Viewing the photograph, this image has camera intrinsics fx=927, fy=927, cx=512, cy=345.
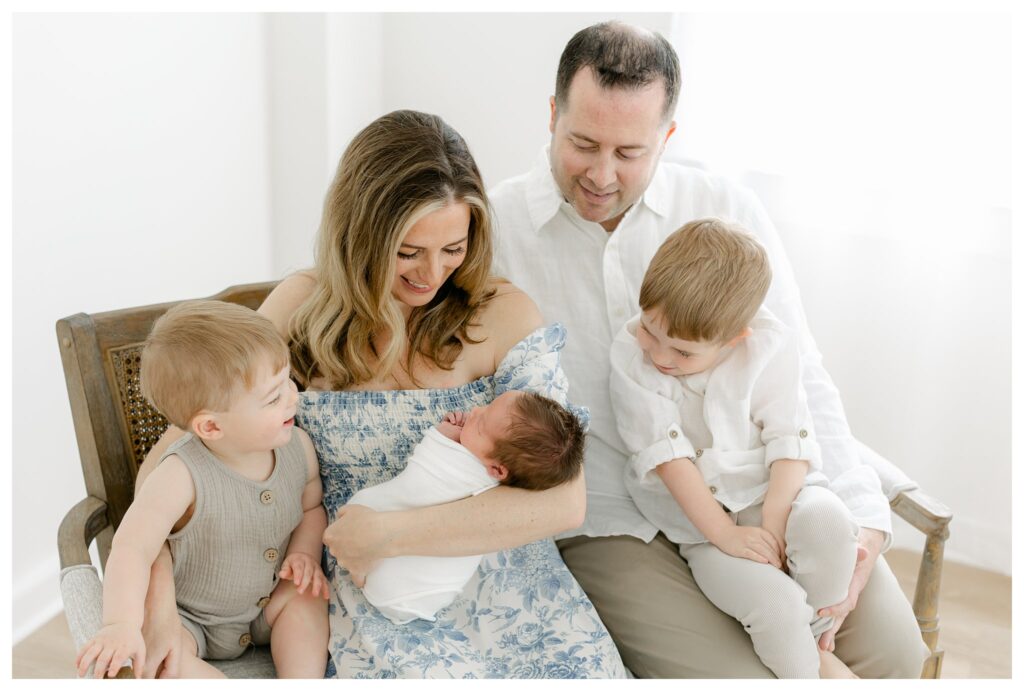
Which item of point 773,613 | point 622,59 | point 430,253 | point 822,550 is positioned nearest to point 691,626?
point 773,613

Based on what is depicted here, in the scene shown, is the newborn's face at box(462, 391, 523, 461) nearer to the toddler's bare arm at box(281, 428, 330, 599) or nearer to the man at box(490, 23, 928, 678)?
the toddler's bare arm at box(281, 428, 330, 599)

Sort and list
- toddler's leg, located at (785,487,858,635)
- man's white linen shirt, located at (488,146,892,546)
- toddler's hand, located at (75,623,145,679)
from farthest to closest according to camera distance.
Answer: man's white linen shirt, located at (488,146,892,546), toddler's leg, located at (785,487,858,635), toddler's hand, located at (75,623,145,679)

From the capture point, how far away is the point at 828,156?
9.73 ft

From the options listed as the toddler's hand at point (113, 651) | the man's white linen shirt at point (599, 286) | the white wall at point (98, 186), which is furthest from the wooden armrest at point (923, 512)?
the white wall at point (98, 186)

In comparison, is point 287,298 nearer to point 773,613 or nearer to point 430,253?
point 430,253

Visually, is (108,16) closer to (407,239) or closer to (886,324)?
(407,239)

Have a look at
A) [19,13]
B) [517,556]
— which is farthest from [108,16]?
[517,556]

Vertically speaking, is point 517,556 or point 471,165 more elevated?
point 471,165

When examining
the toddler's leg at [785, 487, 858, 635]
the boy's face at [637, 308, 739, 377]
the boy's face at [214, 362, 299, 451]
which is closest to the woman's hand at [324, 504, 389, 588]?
the boy's face at [214, 362, 299, 451]

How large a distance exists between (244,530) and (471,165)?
770 millimetres

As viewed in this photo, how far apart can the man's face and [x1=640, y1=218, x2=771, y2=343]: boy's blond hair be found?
0.71 feet

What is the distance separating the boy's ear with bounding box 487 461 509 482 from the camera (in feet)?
5.35

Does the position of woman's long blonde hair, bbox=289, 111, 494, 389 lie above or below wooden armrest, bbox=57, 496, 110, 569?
above

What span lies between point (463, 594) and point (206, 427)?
57 cm
